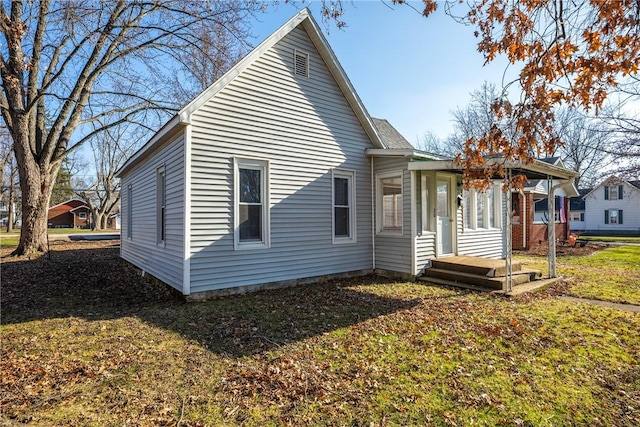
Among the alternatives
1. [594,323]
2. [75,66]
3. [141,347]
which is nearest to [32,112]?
[75,66]

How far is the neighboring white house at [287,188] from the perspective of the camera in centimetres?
712

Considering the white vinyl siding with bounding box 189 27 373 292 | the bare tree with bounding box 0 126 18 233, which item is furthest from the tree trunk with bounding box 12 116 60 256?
the bare tree with bounding box 0 126 18 233

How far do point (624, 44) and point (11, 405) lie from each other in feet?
23.9

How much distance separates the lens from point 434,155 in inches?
364

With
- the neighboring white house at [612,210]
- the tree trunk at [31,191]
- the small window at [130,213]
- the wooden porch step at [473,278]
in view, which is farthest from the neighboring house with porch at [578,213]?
the tree trunk at [31,191]

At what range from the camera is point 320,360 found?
13.7ft

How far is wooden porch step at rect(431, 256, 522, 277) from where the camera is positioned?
27.0 feet

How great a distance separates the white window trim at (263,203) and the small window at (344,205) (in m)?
2.11

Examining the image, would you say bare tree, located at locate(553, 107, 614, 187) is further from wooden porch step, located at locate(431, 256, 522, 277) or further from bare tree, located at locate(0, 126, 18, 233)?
bare tree, located at locate(0, 126, 18, 233)

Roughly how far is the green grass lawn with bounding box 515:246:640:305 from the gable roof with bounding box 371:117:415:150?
6.55m

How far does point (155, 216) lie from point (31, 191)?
24.7ft

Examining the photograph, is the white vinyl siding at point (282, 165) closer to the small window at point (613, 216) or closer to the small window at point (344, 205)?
the small window at point (344, 205)

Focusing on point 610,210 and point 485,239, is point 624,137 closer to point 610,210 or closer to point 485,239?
point 485,239

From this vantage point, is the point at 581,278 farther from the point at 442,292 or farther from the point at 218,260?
the point at 218,260
